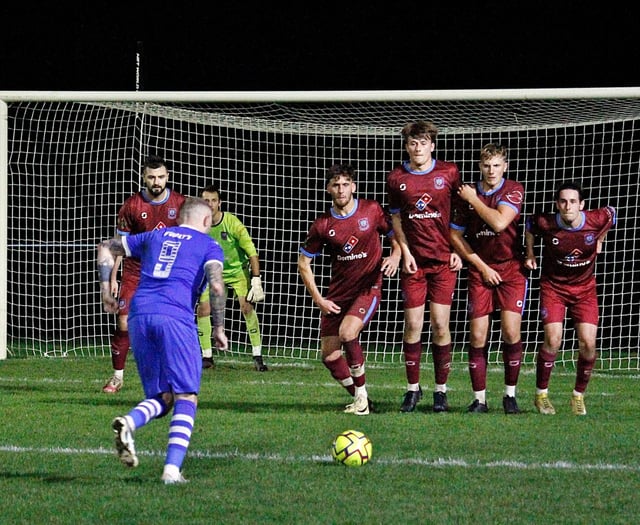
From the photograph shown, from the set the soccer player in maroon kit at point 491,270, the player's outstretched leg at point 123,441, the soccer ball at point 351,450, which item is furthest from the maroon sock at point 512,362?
the player's outstretched leg at point 123,441

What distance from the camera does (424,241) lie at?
865 cm

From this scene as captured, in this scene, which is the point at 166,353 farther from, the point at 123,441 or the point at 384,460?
the point at 384,460

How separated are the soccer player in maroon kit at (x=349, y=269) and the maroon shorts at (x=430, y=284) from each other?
0.21 meters

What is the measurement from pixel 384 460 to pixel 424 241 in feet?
8.56

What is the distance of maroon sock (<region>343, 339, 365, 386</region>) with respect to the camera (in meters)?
8.51

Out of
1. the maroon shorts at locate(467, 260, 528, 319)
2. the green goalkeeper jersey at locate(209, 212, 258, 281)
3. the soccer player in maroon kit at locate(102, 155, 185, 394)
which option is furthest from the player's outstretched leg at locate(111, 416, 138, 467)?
the green goalkeeper jersey at locate(209, 212, 258, 281)

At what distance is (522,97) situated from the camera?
11.0m

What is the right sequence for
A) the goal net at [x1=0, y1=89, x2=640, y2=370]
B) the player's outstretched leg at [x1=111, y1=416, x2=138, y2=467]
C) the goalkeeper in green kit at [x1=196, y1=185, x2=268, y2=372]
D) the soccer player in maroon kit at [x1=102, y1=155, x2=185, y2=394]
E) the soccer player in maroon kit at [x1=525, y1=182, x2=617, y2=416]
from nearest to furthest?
1. the player's outstretched leg at [x1=111, y1=416, x2=138, y2=467]
2. the soccer player in maroon kit at [x1=525, y1=182, x2=617, y2=416]
3. the soccer player in maroon kit at [x1=102, y1=155, x2=185, y2=394]
4. the goal net at [x1=0, y1=89, x2=640, y2=370]
5. the goalkeeper in green kit at [x1=196, y1=185, x2=268, y2=372]

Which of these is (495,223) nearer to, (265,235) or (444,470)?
(444,470)

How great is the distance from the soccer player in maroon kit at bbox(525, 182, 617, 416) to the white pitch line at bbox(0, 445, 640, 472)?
7.39ft

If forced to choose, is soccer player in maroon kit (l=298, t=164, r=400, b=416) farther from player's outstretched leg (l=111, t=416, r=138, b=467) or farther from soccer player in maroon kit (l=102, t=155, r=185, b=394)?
player's outstretched leg (l=111, t=416, r=138, b=467)

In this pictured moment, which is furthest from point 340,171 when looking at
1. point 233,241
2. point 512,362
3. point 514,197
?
point 233,241

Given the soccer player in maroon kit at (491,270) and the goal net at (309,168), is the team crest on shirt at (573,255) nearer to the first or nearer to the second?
the soccer player in maroon kit at (491,270)

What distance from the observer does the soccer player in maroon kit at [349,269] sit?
8508 millimetres
